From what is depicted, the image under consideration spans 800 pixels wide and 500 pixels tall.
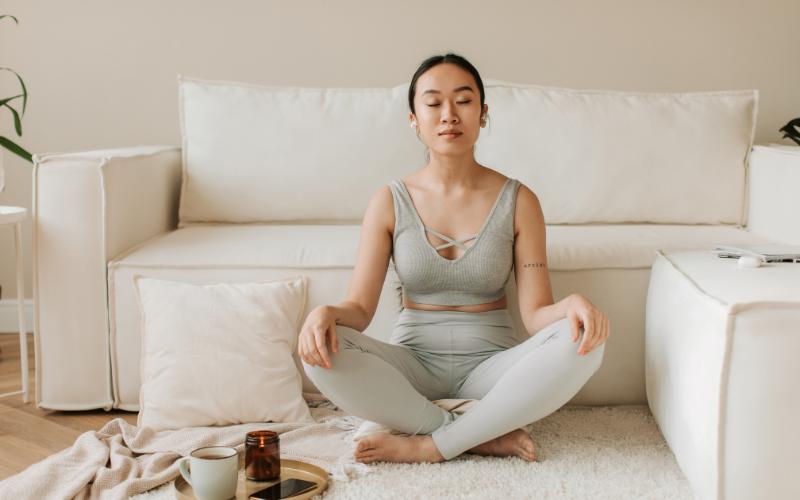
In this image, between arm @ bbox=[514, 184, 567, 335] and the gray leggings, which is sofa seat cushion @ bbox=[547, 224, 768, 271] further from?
the gray leggings

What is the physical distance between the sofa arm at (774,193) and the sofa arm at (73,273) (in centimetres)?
178

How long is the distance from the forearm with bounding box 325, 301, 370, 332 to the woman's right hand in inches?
2.4

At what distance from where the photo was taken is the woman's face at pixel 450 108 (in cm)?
189

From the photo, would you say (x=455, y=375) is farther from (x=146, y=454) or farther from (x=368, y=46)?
(x=368, y=46)

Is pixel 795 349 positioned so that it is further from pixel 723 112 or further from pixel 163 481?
pixel 723 112

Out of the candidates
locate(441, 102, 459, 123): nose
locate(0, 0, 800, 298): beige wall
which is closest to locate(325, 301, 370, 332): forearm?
locate(441, 102, 459, 123): nose

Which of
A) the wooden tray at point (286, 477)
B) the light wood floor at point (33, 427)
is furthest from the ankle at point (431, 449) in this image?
the light wood floor at point (33, 427)

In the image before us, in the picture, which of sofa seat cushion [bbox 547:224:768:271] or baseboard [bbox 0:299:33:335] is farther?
baseboard [bbox 0:299:33:335]

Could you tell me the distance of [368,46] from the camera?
10.2ft

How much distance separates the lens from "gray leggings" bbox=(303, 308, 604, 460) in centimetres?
171

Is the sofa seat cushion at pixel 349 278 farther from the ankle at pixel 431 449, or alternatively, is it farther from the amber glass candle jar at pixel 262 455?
the amber glass candle jar at pixel 262 455

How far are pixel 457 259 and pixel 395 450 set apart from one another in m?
0.44

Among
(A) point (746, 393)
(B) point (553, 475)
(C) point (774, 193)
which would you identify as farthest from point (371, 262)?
(C) point (774, 193)

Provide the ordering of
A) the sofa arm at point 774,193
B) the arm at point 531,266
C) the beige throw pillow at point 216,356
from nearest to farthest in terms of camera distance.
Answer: the arm at point 531,266 < the beige throw pillow at point 216,356 < the sofa arm at point 774,193
